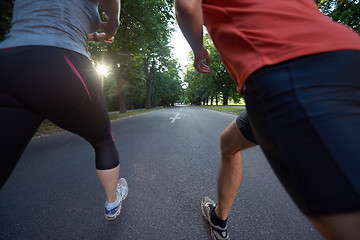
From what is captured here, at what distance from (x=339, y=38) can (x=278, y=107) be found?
26 cm

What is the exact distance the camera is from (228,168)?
1118 millimetres

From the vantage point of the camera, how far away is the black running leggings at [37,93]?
25.7 inches

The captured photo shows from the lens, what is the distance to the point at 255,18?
0.53 metres

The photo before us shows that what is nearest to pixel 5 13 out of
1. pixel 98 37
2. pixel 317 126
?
pixel 98 37

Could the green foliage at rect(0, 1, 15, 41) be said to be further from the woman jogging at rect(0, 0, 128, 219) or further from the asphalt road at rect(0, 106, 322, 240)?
the woman jogging at rect(0, 0, 128, 219)

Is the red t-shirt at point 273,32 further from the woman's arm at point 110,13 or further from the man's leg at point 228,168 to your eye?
the woman's arm at point 110,13

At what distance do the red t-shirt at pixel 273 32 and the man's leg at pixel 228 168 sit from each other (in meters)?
0.50

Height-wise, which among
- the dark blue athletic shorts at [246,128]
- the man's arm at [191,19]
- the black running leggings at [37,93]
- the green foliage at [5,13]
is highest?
the green foliage at [5,13]

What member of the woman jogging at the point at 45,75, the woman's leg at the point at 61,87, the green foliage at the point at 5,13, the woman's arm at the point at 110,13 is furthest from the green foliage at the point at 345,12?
the green foliage at the point at 5,13

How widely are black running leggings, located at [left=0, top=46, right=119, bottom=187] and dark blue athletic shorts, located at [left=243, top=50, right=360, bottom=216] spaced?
85 centimetres

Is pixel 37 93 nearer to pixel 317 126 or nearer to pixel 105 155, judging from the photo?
pixel 105 155

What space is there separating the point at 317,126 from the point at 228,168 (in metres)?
0.79

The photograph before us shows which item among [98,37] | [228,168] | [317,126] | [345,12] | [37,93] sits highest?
[345,12]

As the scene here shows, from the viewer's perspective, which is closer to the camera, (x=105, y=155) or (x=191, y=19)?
(x=191, y=19)
